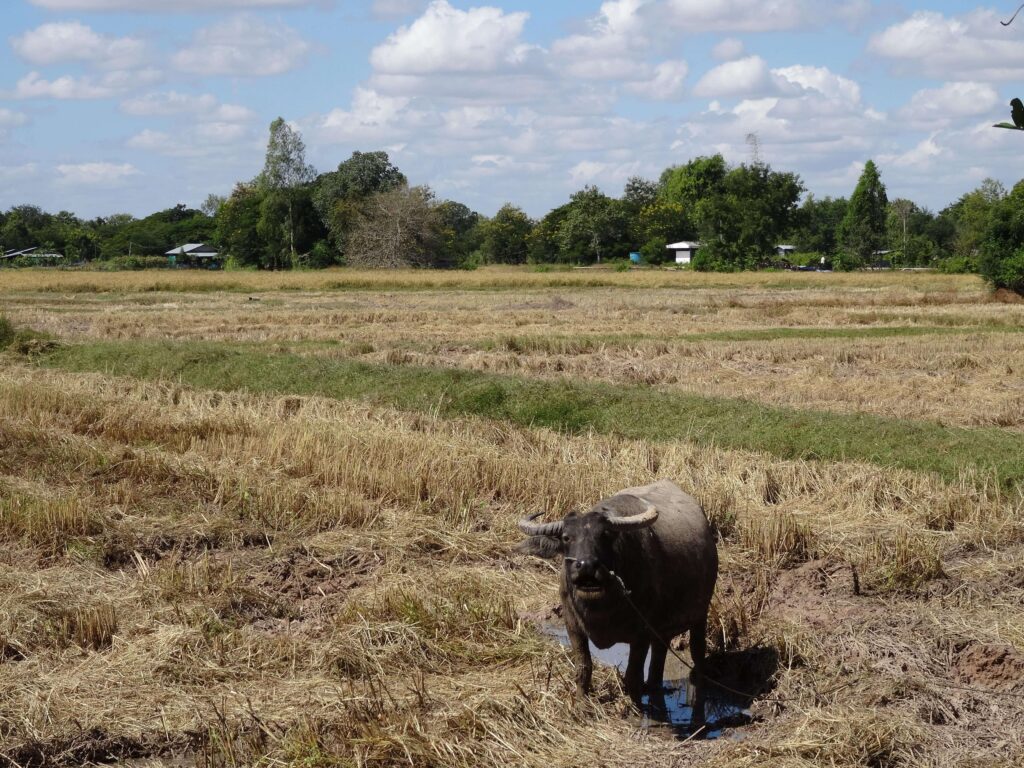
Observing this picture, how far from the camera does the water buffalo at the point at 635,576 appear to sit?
18.9ft

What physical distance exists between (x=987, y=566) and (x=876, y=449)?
3.35m

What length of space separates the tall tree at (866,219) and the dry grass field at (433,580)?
2456 inches

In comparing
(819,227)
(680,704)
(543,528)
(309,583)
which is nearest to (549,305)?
(309,583)

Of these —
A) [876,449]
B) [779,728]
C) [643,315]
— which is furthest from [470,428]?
[643,315]

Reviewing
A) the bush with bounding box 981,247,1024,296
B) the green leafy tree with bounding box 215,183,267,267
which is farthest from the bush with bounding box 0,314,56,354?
the green leafy tree with bounding box 215,183,267,267

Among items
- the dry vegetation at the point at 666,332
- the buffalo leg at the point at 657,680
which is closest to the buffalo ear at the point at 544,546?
the buffalo leg at the point at 657,680

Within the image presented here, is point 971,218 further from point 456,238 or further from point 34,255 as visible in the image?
point 34,255

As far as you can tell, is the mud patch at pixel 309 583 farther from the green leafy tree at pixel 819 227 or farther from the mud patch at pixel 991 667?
the green leafy tree at pixel 819 227

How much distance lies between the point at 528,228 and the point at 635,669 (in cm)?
8793

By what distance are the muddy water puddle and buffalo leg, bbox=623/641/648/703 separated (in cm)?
15

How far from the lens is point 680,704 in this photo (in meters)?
6.79

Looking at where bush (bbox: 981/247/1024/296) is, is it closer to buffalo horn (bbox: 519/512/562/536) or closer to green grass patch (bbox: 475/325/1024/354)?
green grass patch (bbox: 475/325/1024/354)

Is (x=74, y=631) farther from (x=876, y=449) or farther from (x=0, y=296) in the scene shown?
(x=0, y=296)

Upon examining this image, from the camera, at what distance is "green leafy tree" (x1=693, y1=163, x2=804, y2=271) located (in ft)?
224
